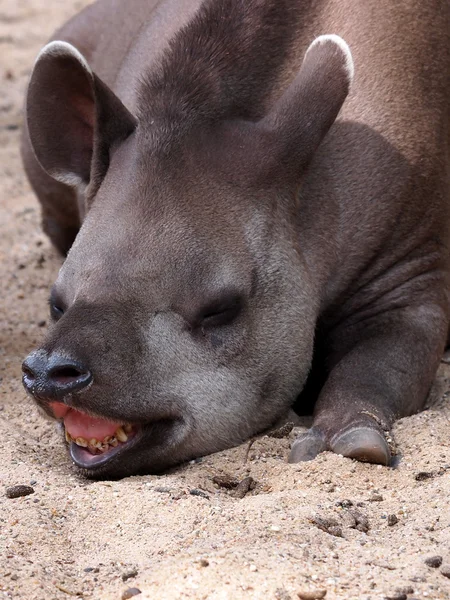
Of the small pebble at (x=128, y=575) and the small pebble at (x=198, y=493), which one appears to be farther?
the small pebble at (x=198, y=493)

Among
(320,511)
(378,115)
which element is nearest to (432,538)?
(320,511)

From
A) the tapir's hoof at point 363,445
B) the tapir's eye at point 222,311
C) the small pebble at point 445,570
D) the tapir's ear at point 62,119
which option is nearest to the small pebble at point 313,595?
the small pebble at point 445,570

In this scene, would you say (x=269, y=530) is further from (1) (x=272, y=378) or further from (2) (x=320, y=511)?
(1) (x=272, y=378)

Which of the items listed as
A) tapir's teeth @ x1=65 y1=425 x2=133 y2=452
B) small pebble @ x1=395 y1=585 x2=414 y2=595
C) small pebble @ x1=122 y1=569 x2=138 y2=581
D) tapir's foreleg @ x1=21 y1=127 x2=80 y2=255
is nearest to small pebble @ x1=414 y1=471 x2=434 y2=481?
small pebble @ x1=395 y1=585 x2=414 y2=595

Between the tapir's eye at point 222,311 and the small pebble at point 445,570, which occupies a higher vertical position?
the small pebble at point 445,570

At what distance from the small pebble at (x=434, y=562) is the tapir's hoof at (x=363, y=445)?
0.90 metres

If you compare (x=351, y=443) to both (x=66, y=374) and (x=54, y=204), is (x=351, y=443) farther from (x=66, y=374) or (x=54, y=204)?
(x=54, y=204)

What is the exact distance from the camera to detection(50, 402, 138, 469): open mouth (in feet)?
15.1

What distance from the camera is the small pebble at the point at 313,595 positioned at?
133 inches

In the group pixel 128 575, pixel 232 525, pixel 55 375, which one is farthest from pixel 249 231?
pixel 128 575

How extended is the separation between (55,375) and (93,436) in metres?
0.45

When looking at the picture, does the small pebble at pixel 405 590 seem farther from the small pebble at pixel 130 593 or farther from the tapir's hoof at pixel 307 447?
the tapir's hoof at pixel 307 447

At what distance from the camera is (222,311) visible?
15.8 feet

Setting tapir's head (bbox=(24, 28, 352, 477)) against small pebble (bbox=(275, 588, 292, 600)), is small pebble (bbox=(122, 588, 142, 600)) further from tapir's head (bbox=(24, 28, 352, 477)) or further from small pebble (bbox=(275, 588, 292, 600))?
tapir's head (bbox=(24, 28, 352, 477))
